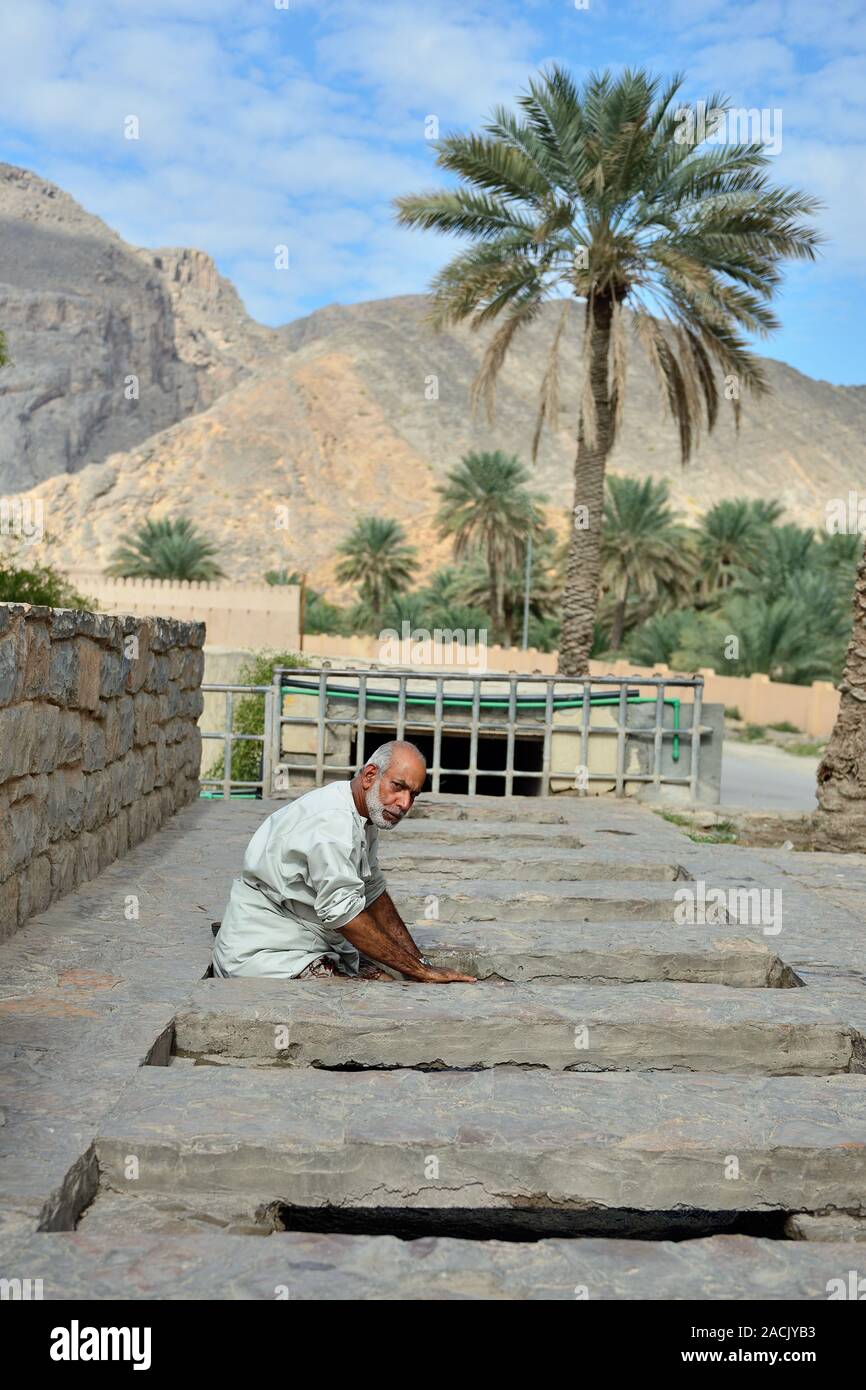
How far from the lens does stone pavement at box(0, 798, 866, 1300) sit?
239 cm

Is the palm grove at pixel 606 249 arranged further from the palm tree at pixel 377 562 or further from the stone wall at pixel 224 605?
the palm tree at pixel 377 562

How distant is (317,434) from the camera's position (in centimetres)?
7938

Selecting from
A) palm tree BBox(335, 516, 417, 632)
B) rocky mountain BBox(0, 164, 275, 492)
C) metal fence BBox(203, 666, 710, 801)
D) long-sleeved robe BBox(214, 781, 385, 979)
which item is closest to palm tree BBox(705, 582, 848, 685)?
metal fence BBox(203, 666, 710, 801)

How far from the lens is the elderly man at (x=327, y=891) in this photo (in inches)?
154

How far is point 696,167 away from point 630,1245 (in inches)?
632

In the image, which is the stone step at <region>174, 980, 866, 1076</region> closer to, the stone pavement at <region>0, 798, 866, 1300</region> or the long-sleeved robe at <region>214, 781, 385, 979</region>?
the stone pavement at <region>0, 798, 866, 1300</region>

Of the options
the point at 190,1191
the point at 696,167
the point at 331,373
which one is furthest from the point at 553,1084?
the point at 331,373

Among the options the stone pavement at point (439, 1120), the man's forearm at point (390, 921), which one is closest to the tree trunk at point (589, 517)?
the stone pavement at point (439, 1120)

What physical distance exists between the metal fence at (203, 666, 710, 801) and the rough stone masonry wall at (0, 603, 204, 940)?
3024 mm

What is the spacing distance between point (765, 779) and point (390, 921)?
15599 mm

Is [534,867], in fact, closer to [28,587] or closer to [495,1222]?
[495,1222]

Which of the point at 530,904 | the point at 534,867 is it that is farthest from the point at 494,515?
the point at 530,904

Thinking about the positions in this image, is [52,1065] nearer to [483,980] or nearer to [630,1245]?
[630,1245]

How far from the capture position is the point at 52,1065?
322cm
